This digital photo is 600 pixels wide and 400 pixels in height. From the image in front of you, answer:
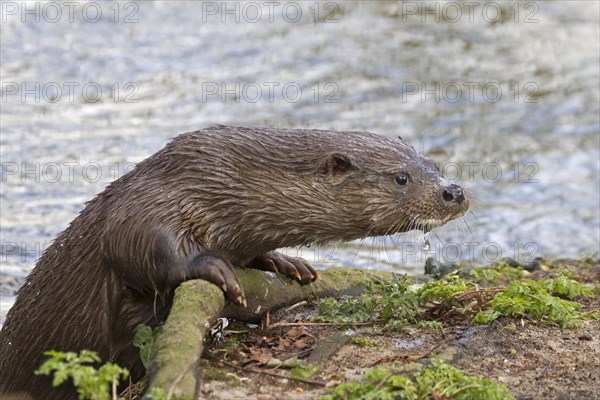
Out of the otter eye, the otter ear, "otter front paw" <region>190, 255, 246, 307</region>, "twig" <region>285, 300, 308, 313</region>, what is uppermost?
the otter ear

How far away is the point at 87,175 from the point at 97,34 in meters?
3.90

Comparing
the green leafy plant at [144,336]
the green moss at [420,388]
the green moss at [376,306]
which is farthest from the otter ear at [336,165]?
the green moss at [420,388]

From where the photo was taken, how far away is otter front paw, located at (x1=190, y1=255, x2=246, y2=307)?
4.61 m

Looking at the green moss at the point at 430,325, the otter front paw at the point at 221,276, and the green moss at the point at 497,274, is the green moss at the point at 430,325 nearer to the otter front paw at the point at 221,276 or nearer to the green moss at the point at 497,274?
the otter front paw at the point at 221,276

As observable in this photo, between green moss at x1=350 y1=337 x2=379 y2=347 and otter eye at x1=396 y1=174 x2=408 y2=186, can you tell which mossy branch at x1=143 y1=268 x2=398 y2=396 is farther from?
otter eye at x1=396 y1=174 x2=408 y2=186

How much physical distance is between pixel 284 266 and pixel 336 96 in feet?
21.6

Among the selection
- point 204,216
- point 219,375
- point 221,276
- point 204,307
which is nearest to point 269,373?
point 219,375

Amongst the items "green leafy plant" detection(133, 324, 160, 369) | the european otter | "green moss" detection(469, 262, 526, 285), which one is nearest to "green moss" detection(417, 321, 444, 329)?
the european otter

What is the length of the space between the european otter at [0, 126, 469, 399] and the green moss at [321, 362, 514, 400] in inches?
38.0

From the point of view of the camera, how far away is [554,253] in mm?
8586

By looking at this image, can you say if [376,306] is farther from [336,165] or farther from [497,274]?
[497,274]

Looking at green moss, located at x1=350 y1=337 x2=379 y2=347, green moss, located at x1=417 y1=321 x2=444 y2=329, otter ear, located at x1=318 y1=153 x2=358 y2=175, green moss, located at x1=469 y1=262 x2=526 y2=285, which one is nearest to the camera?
green moss, located at x1=350 y1=337 x2=379 y2=347

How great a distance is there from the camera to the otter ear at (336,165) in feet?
16.6

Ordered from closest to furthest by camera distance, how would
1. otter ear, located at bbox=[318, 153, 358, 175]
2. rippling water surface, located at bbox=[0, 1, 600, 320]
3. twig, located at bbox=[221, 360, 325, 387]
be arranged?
1. twig, located at bbox=[221, 360, 325, 387]
2. otter ear, located at bbox=[318, 153, 358, 175]
3. rippling water surface, located at bbox=[0, 1, 600, 320]
